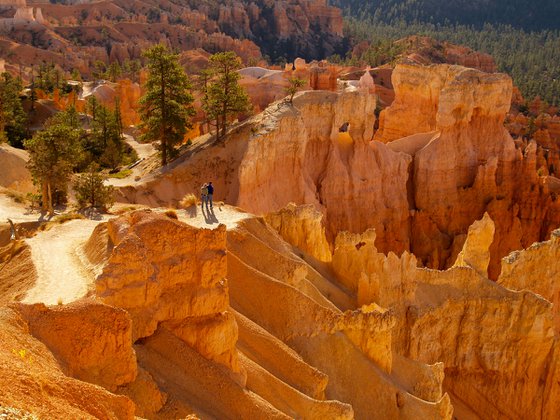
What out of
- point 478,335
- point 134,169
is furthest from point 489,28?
point 478,335

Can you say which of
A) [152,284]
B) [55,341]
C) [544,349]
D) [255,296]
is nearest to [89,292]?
[152,284]

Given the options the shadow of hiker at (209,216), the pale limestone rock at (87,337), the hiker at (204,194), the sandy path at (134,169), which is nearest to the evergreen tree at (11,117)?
the sandy path at (134,169)

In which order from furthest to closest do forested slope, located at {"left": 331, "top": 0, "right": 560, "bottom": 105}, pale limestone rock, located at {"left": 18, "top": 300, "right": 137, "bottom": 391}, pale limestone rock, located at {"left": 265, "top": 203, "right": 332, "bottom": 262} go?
forested slope, located at {"left": 331, "top": 0, "right": 560, "bottom": 105}
pale limestone rock, located at {"left": 265, "top": 203, "right": 332, "bottom": 262}
pale limestone rock, located at {"left": 18, "top": 300, "right": 137, "bottom": 391}

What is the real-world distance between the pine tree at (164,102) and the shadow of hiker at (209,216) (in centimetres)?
1192

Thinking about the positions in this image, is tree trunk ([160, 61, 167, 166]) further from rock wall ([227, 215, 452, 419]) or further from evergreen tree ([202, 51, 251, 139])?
rock wall ([227, 215, 452, 419])

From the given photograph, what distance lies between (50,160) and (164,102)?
8.23 metres

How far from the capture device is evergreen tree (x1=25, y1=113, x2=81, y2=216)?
79.2ft

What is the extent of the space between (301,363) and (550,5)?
537ft

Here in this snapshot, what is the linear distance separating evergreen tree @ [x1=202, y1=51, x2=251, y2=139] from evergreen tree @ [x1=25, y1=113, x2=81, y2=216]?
315 inches

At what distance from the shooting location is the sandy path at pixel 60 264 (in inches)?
476

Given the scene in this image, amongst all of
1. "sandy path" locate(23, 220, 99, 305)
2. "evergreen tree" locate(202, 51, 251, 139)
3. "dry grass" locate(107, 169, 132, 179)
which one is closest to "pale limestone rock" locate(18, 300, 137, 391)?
"sandy path" locate(23, 220, 99, 305)

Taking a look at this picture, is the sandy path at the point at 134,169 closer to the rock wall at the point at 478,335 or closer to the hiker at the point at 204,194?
the hiker at the point at 204,194

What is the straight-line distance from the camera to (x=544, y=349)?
22.6 m

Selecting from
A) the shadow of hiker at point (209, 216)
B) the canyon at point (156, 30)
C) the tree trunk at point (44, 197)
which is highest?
the shadow of hiker at point (209, 216)
